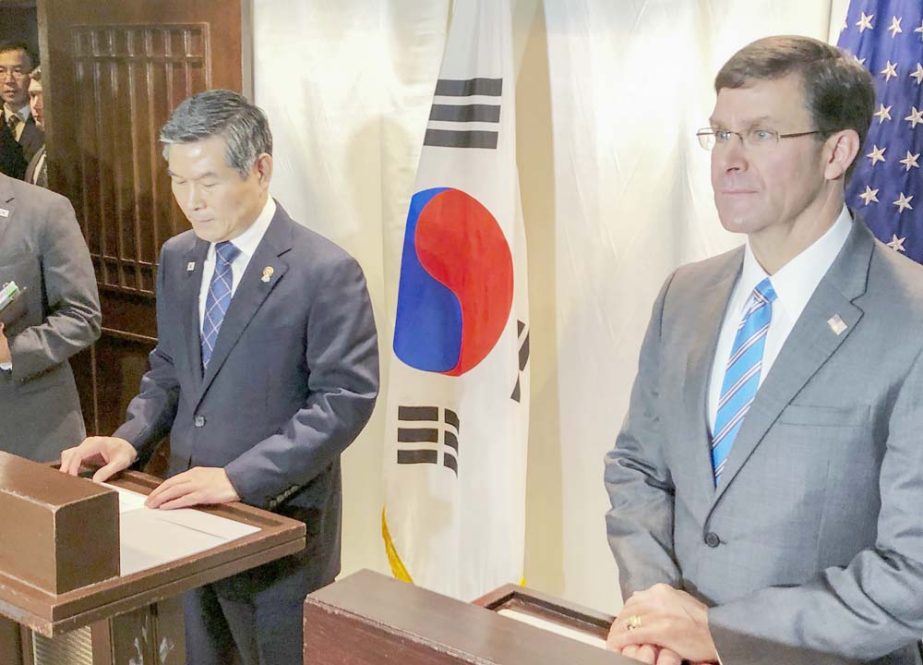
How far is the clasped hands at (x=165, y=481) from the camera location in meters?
1.53

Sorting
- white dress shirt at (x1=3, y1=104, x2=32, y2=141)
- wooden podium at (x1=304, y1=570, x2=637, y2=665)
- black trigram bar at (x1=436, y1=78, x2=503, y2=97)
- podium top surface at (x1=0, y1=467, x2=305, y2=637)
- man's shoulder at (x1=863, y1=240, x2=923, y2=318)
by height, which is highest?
black trigram bar at (x1=436, y1=78, x2=503, y2=97)

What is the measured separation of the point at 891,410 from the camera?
47.2 inches

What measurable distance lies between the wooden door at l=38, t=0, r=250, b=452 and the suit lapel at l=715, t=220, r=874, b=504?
233 cm

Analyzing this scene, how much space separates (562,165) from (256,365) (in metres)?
1.16

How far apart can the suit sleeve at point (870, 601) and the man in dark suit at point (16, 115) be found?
3708mm

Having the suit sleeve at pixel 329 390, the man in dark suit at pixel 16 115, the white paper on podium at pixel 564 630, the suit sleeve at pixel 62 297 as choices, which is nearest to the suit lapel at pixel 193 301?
the suit sleeve at pixel 329 390

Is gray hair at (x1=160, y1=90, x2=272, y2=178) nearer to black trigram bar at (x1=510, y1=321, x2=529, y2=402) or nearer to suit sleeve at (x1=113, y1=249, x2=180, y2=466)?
suit sleeve at (x1=113, y1=249, x2=180, y2=466)

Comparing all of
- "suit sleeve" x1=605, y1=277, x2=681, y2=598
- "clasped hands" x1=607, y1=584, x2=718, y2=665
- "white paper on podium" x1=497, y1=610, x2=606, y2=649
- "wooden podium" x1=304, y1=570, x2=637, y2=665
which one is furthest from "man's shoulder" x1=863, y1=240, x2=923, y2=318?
"wooden podium" x1=304, y1=570, x2=637, y2=665

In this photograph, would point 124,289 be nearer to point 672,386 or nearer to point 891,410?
point 672,386

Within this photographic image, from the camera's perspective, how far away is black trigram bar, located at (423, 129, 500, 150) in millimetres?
2516

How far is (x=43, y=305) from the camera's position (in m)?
2.71

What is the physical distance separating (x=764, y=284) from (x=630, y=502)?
37 cm

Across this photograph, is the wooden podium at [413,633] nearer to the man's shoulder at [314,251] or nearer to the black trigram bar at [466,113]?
the man's shoulder at [314,251]

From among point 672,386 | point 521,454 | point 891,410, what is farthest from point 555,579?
point 891,410
